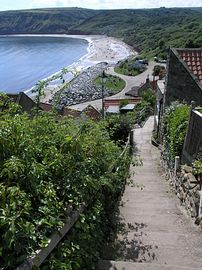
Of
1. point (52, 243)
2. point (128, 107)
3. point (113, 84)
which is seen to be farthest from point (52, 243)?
point (113, 84)

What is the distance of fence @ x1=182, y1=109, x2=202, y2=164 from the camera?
33.9 ft

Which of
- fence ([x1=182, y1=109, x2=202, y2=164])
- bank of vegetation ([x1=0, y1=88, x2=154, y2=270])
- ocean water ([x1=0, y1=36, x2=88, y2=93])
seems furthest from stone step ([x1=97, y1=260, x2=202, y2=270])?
ocean water ([x1=0, y1=36, x2=88, y2=93])

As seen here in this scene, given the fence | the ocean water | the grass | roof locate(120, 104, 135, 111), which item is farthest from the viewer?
the ocean water

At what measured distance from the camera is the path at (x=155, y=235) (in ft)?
19.4

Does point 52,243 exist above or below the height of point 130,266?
above

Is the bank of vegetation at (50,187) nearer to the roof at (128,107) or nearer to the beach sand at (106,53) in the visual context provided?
the roof at (128,107)

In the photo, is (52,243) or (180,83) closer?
(52,243)

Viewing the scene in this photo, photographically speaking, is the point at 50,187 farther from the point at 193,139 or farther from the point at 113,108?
the point at 113,108

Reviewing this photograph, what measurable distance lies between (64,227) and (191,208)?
4812mm

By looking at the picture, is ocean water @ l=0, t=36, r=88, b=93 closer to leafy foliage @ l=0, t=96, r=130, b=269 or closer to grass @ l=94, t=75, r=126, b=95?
grass @ l=94, t=75, r=126, b=95

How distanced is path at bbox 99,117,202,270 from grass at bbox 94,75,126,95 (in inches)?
2626

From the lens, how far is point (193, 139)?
10883mm

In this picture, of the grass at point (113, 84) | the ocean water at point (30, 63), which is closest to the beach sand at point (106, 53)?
the ocean water at point (30, 63)

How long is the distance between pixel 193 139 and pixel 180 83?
604 centimetres
